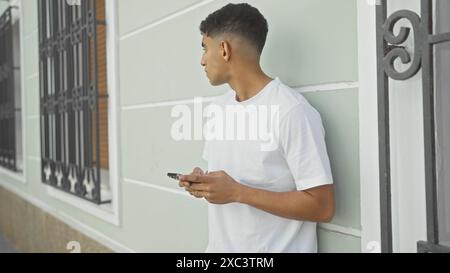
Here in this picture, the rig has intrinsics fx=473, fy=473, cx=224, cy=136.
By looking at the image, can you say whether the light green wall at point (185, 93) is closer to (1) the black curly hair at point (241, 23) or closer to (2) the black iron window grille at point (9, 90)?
(1) the black curly hair at point (241, 23)

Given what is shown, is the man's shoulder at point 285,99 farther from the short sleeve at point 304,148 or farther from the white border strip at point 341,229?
the white border strip at point 341,229

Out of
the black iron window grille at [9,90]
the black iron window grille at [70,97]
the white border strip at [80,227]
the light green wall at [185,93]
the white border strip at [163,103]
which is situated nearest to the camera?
the light green wall at [185,93]

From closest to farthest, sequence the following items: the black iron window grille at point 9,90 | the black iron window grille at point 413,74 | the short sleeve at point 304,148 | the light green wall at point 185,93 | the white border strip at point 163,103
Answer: the black iron window grille at point 413,74, the short sleeve at point 304,148, the light green wall at point 185,93, the white border strip at point 163,103, the black iron window grille at point 9,90

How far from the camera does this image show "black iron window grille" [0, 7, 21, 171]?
580cm

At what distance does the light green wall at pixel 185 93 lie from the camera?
1.60 meters

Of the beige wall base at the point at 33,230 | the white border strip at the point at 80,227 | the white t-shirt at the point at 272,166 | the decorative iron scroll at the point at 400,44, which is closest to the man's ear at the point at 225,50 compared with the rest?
the white t-shirt at the point at 272,166

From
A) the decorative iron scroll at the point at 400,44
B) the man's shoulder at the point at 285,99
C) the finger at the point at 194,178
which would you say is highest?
the decorative iron scroll at the point at 400,44

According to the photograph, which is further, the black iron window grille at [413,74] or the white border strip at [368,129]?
the white border strip at [368,129]

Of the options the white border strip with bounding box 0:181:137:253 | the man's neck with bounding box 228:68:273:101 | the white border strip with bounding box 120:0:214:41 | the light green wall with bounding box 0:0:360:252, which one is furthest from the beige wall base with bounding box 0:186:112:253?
the man's neck with bounding box 228:68:273:101

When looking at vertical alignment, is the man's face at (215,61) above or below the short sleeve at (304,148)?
above

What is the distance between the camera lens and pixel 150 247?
2.77m

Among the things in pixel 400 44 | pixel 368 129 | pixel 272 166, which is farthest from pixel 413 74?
pixel 272 166

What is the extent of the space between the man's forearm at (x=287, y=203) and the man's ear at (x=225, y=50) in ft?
1.47

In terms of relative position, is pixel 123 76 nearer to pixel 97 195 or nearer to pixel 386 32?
pixel 97 195
